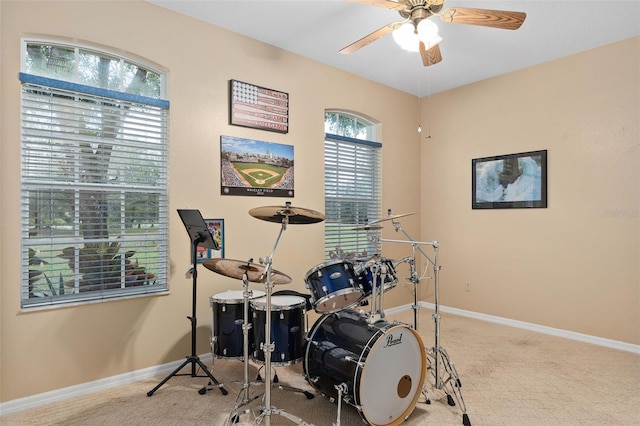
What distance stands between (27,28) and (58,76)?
322 mm

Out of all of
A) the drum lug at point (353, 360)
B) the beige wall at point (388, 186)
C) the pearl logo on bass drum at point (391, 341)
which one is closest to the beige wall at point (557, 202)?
the beige wall at point (388, 186)

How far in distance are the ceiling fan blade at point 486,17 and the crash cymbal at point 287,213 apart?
1504mm

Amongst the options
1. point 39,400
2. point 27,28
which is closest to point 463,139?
point 27,28

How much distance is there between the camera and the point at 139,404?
253 centimetres

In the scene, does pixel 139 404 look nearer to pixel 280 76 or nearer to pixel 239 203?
pixel 239 203

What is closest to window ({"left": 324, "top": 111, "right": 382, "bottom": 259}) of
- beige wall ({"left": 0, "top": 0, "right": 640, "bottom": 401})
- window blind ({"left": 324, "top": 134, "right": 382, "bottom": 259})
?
window blind ({"left": 324, "top": 134, "right": 382, "bottom": 259})

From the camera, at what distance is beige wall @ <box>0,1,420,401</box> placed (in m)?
2.45

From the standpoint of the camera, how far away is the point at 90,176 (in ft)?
9.08

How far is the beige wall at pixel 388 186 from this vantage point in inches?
101

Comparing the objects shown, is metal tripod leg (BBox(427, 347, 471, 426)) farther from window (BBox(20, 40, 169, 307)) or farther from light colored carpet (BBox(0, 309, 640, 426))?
window (BBox(20, 40, 169, 307))

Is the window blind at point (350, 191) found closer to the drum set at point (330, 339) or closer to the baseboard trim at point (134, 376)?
the drum set at point (330, 339)

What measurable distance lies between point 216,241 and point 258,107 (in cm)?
133

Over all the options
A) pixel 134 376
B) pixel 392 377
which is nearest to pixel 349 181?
pixel 392 377

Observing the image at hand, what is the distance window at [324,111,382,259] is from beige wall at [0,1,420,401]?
0.74 feet
